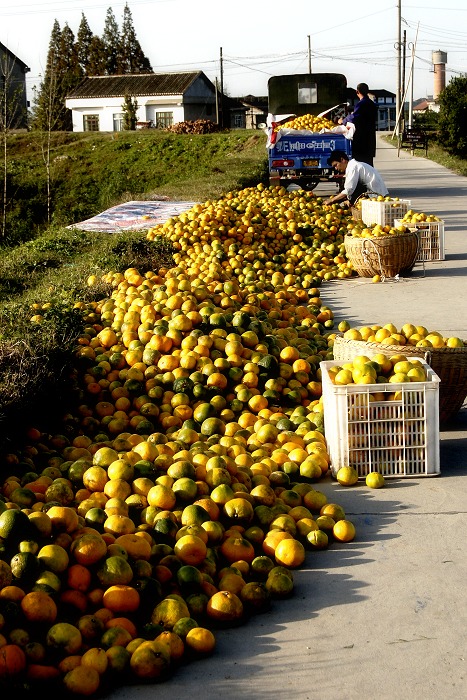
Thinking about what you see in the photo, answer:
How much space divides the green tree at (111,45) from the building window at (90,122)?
12.7m

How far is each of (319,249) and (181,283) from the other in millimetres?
4952

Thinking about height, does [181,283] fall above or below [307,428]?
above

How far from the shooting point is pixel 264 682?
2.79m

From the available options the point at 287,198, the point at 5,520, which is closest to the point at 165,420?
the point at 5,520

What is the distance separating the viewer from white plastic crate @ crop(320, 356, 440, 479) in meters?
4.46

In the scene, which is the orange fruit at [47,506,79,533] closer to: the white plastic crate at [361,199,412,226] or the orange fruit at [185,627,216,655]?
the orange fruit at [185,627,216,655]

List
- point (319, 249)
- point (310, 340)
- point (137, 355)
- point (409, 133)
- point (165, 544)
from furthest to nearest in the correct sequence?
point (409, 133)
point (319, 249)
point (310, 340)
point (137, 355)
point (165, 544)

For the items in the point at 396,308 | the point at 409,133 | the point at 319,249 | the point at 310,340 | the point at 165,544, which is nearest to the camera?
the point at 165,544

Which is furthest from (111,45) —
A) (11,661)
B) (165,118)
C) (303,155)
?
(11,661)

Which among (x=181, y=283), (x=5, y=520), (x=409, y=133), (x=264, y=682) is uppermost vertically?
(x=409, y=133)

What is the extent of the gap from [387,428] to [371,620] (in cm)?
152

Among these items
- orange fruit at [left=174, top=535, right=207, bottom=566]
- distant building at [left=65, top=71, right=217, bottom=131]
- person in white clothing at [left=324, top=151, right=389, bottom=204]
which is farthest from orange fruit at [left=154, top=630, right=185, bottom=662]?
distant building at [left=65, top=71, right=217, bottom=131]

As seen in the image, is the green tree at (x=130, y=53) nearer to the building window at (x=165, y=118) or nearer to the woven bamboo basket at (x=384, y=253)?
the building window at (x=165, y=118)

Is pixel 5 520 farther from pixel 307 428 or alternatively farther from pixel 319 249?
pixel 319 249
